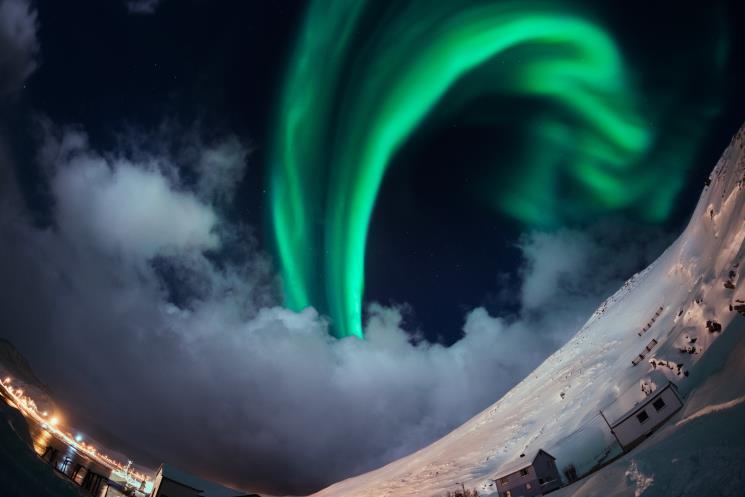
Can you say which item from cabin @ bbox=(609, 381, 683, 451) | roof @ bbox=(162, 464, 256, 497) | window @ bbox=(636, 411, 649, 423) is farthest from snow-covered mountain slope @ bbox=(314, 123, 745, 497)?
roof @ bbox=(162, 464, 256, 497)

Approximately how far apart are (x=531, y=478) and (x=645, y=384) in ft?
58.4

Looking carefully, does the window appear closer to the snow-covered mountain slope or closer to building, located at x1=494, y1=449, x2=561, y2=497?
the snow-covered mountain slope

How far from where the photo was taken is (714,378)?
26641 millimetres

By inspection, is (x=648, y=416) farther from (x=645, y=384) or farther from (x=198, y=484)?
(x=198, y=484)

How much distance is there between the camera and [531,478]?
126 feet

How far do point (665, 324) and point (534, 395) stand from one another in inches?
1696

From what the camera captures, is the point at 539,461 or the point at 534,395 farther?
the point at 534,395

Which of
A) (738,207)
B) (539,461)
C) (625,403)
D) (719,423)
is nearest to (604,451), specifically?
(539,461)

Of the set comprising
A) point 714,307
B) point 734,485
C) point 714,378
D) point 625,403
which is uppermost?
point 714,307

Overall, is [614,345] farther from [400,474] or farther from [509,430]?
[400,474]

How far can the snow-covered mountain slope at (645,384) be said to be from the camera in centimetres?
2327

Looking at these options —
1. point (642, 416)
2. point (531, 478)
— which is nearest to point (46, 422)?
point (531, 478)

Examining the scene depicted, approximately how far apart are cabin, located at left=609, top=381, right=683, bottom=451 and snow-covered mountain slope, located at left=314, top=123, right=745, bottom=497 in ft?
3.78

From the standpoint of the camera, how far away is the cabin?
30641 mm
